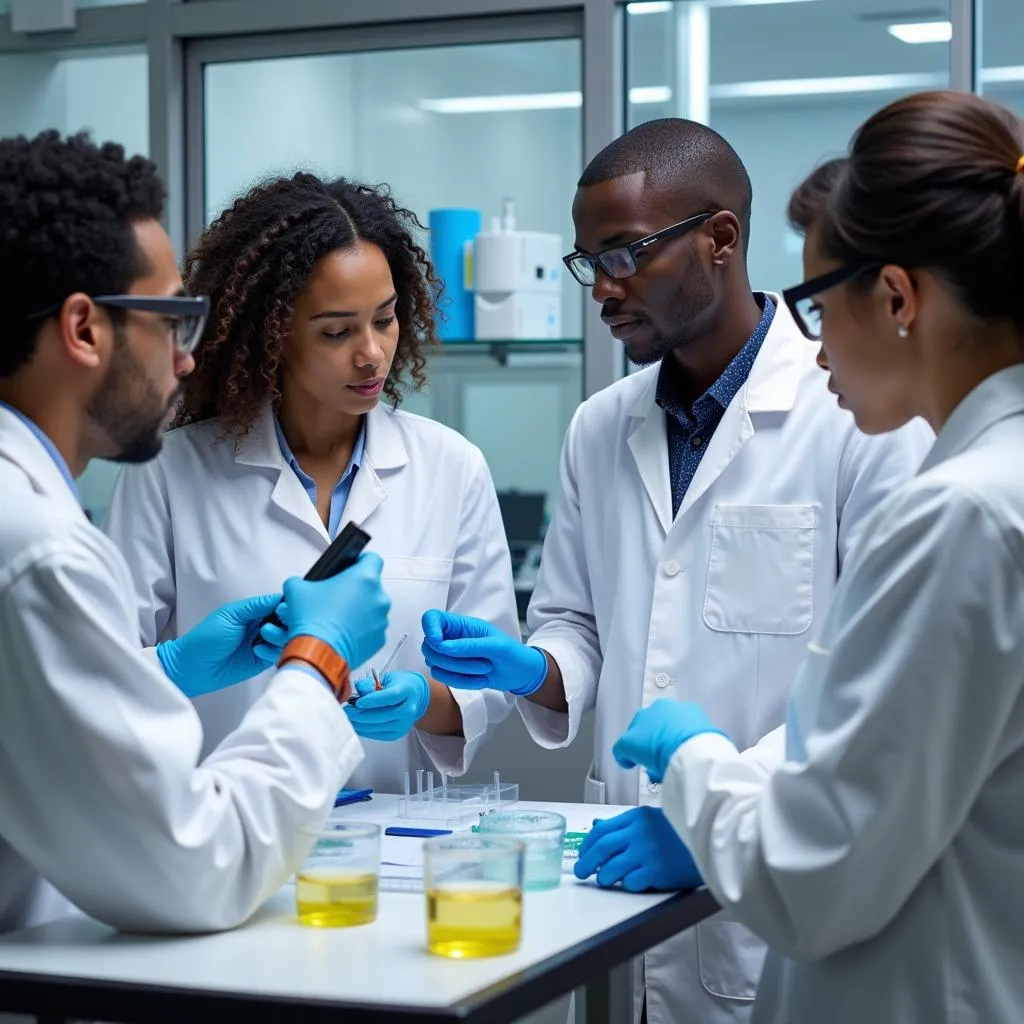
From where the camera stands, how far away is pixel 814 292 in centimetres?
141

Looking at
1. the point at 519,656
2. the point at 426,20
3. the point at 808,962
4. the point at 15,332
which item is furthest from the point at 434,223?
the point at 808,962

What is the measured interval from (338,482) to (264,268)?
36 centimetres

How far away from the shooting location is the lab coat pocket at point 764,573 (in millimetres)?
2051

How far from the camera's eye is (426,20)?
341 centimetres

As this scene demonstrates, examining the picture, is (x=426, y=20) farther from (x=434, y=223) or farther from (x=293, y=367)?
(x=293, y=367)

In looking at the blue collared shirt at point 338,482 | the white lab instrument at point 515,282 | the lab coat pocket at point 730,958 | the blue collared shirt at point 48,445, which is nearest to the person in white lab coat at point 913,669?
the lab coat pocket at point 730,958

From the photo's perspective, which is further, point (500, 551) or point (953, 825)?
point (500, 551)

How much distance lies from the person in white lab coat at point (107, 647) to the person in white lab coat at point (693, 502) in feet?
2.04

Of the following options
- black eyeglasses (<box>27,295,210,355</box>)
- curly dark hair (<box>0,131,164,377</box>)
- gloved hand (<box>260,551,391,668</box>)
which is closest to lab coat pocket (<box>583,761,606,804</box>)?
gloved hand (<box>260,551,391,668</box>)

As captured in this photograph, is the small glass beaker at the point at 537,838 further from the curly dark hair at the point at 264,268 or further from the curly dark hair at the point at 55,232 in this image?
the curly dark hair at the point at 264,268

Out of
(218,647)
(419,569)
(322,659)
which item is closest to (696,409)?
(419,569)

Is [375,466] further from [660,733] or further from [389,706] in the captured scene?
[660,733]

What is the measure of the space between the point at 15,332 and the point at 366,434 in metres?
0.99

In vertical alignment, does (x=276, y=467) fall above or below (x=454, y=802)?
above
